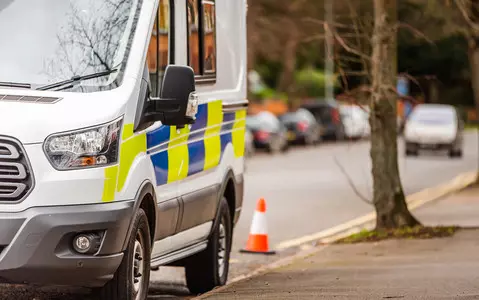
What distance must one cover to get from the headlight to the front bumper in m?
0.26

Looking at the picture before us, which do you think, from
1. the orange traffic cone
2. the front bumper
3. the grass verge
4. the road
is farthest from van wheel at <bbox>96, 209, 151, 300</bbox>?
the grass verge

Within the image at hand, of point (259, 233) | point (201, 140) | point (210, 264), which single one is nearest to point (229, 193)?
point (210, 264)

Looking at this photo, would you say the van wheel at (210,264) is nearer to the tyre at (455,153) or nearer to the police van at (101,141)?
the police van at (101,141)

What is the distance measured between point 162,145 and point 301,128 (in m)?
43.6

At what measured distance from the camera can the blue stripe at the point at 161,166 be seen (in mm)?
9072

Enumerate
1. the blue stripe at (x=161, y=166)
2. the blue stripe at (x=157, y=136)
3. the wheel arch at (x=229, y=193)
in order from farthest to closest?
1. the wheel arch at (x=229, y=193)
2. the blue stripe at (x=161, y=166)
3. the blue stripe at (x=157, y=136)

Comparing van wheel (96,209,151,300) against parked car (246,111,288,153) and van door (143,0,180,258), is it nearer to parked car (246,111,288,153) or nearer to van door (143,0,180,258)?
van door (143,0,180,258)

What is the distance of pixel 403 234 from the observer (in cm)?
1612

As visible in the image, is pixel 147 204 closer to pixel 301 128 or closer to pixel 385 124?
pixel 385 124

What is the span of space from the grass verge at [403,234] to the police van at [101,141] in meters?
5.56

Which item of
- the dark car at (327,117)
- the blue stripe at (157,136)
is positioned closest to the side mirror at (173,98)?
the blue stripe at (157,136)

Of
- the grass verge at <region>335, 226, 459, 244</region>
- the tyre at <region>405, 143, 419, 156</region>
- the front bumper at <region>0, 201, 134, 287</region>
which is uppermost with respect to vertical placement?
the front bumper at <region>0, 201, 134, 287</region>

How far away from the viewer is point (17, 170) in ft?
26.1

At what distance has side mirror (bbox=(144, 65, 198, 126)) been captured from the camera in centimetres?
870
